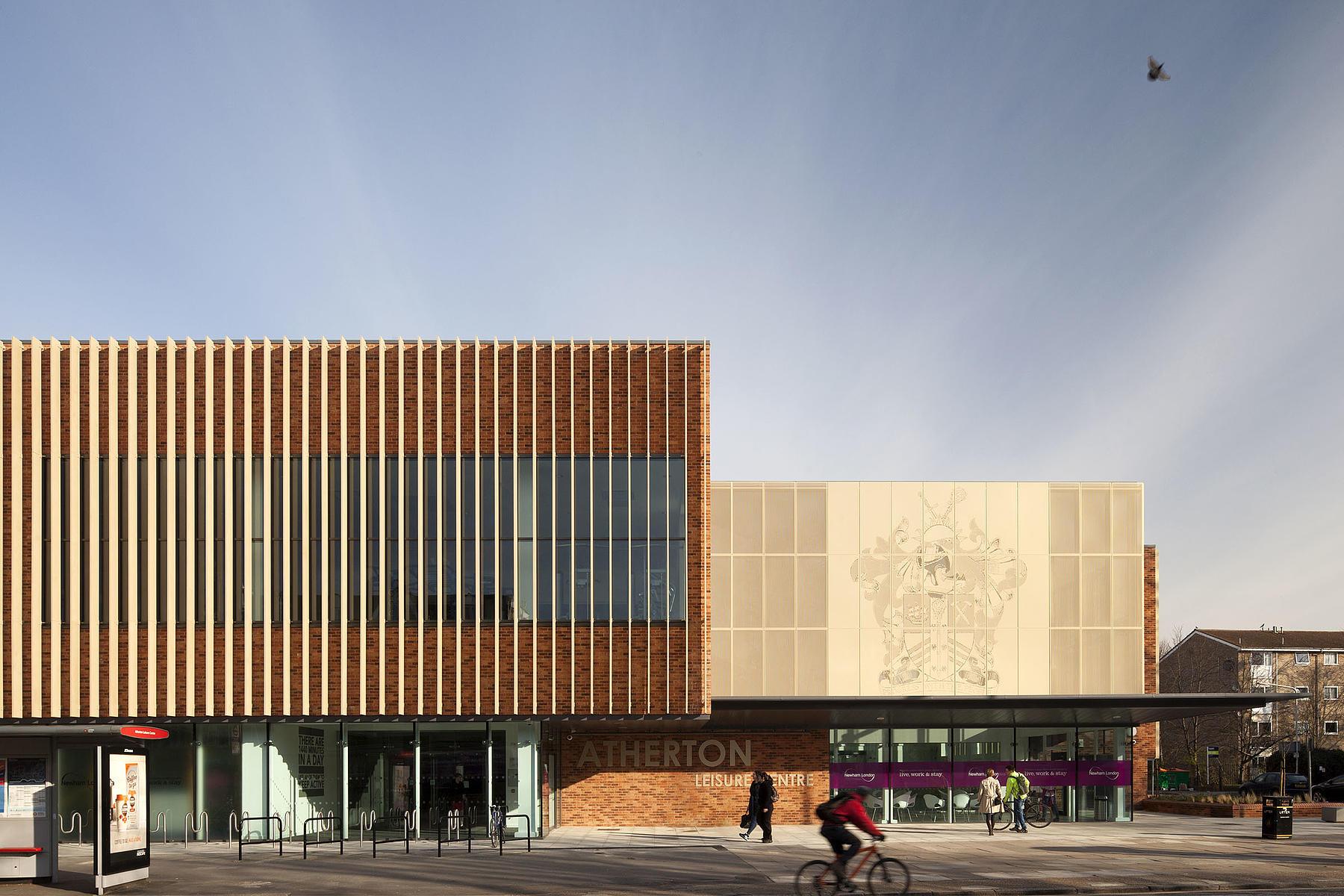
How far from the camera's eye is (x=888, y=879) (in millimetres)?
16156

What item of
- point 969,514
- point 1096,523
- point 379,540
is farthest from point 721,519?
point 1096,523

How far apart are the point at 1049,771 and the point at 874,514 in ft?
29.7

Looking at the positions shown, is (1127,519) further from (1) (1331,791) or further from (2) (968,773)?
(1) (1331,791)

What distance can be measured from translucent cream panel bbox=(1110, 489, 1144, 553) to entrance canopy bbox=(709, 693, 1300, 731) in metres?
4.29

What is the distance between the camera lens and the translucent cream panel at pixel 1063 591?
3033 centimetres

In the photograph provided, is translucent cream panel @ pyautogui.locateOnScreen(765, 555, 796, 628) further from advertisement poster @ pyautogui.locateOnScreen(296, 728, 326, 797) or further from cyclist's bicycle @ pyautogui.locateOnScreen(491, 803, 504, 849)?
advertisement poster @ pyautogui.locateOnScreen(296, 728, 326, 797)

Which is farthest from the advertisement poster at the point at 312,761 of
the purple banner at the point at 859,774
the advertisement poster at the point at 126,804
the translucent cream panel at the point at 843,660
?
the purple banner at the point at 859,774

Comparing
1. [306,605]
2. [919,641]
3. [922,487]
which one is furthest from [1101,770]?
[306,605]

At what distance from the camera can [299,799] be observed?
25.5 m

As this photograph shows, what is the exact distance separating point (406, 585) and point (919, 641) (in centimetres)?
1409

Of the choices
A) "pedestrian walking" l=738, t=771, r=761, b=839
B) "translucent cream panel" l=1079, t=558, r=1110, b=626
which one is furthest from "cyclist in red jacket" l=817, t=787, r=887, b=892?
"translucent cream panel" l=1079, t=558, r=1110, b=626

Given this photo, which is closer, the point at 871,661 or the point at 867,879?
the point at 867,879

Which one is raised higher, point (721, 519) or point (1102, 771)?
point (721, 519)

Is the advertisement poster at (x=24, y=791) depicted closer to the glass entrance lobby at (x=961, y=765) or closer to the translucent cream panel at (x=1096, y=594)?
the glass entrance lobby at (x=961, y=765)
